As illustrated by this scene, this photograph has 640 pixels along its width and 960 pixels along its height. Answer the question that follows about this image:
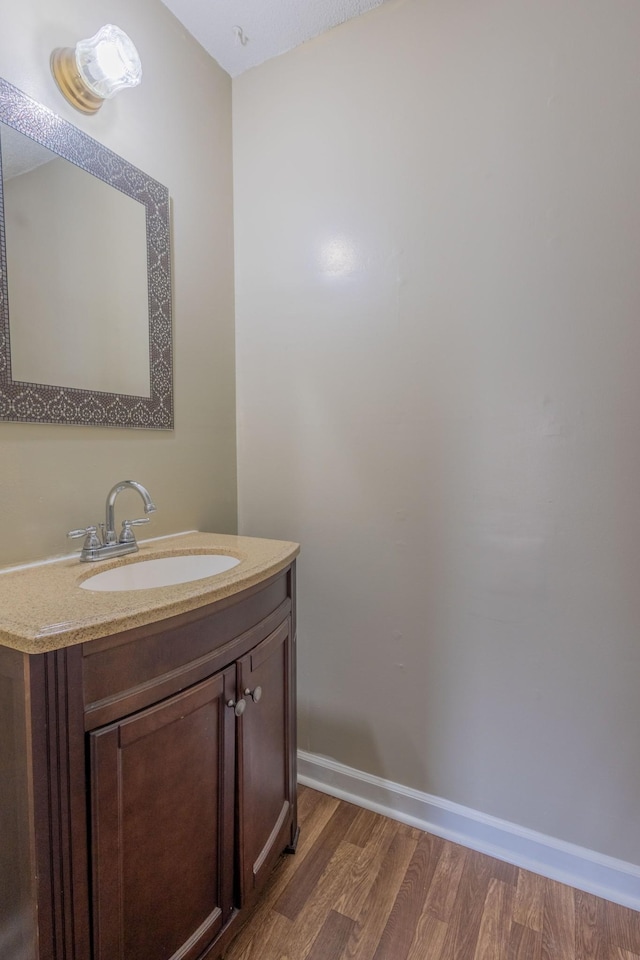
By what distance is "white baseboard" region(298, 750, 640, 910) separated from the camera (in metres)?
1.22

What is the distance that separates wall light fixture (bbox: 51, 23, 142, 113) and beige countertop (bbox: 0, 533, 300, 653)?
1172mm

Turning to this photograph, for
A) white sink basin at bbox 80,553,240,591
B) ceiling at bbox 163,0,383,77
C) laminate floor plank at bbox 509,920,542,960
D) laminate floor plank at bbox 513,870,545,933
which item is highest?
ceiling at bbox 163,0,383,77

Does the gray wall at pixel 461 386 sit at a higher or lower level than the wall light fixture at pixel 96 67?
lower

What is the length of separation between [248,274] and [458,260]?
79 centimetres

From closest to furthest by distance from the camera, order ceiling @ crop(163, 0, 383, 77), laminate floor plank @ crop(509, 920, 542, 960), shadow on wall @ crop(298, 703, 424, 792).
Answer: laminate floor plank @ crop(509, 920, 542, 960) → ceiling @ crop(163, 0, 383, 77) → shadow on wall @ crop(298, 703, 424, 792)

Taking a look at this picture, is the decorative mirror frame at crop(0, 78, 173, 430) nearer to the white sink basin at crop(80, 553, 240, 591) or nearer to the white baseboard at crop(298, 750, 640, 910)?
the white sink basin at crop(80, 553, 240, 591)

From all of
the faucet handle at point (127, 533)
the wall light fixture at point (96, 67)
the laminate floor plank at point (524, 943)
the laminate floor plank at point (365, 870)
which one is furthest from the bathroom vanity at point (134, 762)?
the wall light fixture at point (96, 67)

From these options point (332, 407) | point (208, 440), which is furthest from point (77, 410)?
point (332, 407)

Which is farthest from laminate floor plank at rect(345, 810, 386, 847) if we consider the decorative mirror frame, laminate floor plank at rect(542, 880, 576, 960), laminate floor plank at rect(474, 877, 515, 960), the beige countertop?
the decorative mirror frame

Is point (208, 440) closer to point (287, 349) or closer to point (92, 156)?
point (287, 349)

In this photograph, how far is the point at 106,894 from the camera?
2.44 ft

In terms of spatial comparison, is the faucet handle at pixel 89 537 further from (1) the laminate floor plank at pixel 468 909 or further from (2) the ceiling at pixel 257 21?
(2) the ceiling at pixel 257 21

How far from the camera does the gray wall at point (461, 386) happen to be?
117 cm

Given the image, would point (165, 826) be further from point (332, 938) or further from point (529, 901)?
point (529, 901)
